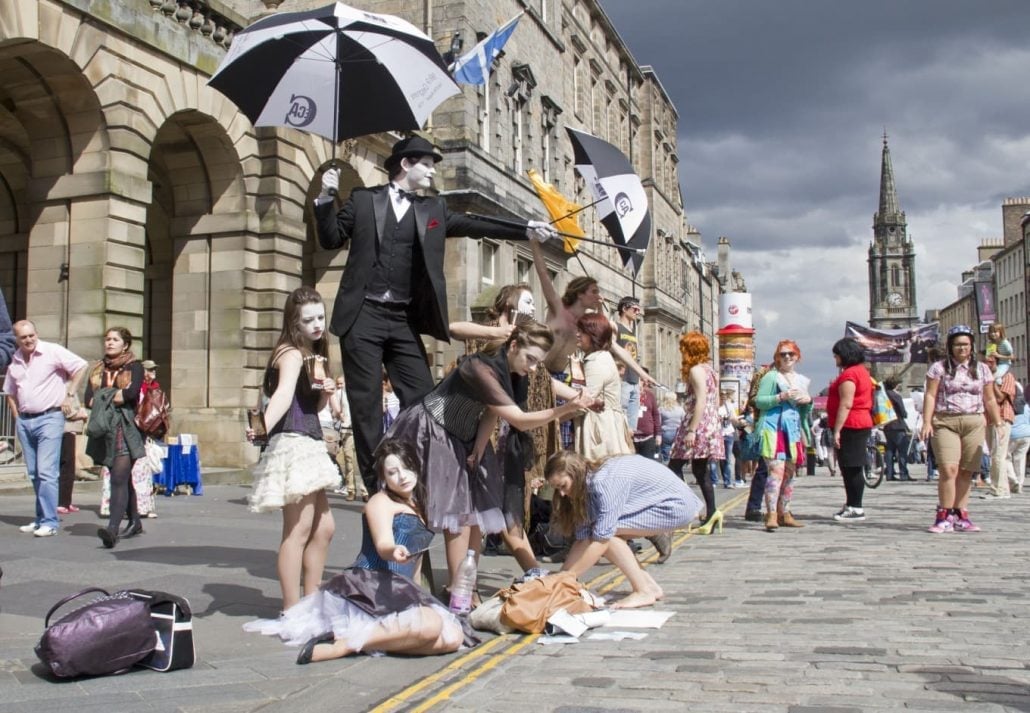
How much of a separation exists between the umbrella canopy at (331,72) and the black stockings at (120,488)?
10.6 ft

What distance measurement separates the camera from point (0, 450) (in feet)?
17.4

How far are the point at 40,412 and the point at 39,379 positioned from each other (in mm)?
267

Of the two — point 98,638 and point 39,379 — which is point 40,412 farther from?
point 98,638

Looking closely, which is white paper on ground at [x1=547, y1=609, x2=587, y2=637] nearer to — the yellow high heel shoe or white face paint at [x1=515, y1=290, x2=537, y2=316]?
white face paint at [x1=515, y1=290, x2=537, y2=316]

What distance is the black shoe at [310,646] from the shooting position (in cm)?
431

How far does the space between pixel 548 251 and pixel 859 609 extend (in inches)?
991

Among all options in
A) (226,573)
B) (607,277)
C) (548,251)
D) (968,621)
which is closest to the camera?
(968,621)

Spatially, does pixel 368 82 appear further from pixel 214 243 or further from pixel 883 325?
pixel 883 325

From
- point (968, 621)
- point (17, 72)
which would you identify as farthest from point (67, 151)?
point (968, 621)

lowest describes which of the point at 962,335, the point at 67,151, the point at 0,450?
the point at 0,450

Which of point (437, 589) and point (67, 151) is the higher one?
point (67, 151)

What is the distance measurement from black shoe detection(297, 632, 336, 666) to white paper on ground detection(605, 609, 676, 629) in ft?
4.95

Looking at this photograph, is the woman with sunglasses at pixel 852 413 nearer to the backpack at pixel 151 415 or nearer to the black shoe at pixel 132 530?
the backpack at pixel 151 415

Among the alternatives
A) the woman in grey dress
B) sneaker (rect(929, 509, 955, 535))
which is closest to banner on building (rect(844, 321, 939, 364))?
sneaker (rect(929, 509, 955, 535))
